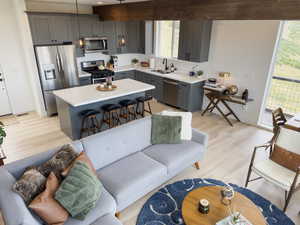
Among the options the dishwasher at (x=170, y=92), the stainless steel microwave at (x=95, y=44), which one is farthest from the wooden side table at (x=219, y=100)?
the stainless steel microwave at (x=95, y=44)

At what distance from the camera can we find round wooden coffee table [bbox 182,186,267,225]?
7.27 feet

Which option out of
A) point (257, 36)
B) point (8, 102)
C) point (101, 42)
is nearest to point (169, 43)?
point (101, 42)

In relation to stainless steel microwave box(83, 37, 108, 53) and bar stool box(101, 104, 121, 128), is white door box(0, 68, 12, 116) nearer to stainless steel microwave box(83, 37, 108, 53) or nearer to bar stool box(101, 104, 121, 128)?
stainless steel microwave box(83, 37, 108, 53)

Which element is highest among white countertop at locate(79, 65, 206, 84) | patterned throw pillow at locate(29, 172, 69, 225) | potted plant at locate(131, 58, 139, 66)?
potted plant at locate(131, 58, 139, 66)

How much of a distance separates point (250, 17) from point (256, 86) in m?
2.87

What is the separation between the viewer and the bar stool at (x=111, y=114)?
4565 millimetres

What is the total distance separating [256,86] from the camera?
16.6 feet

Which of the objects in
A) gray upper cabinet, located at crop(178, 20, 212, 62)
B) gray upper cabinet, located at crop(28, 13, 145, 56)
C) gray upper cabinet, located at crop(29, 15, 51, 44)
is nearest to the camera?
gray upper cabinet, located at crop(29, 15, 51, 44)

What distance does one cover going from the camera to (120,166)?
294 cm

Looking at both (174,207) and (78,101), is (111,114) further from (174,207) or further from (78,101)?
(174,207)

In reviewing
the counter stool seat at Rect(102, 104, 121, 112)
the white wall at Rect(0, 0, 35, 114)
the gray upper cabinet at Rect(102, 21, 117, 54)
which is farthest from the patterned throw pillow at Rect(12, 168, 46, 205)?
the gray upper cabinet at Rect(102, 21, 117, 54)

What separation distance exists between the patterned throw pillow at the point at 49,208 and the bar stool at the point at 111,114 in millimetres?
2580

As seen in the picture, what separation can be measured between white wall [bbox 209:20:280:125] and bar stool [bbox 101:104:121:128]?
9.70 feet

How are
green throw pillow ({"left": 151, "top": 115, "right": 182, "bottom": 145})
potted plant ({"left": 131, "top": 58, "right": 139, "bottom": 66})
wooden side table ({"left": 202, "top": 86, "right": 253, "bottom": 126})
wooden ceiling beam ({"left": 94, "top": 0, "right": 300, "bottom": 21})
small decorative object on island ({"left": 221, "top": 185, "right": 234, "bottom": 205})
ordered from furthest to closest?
1. potted plant ({"left": 131, "top": 58, "right": 139, "bottom": 66})
2. wooden side table ({"left": 202, "top": 86, "right": 253, "bottom": 126})
3. green throw pillow ({"left": 151, "top": 115, "right": 182, "bottom": 145})
4. small decorative object on island ({"left": 221, "top": 185, "right": 234, "bottom": 205})
5. wooden ceiling beam ({"left": 94, "top": 0, "right": 300, "bottom": 21})
